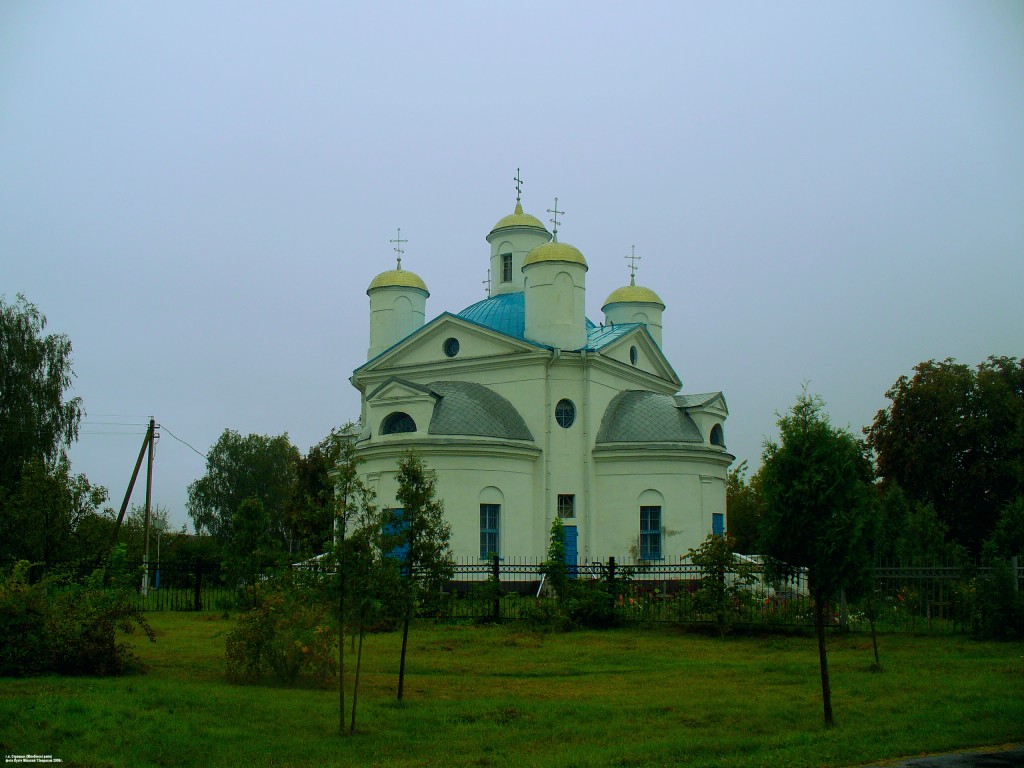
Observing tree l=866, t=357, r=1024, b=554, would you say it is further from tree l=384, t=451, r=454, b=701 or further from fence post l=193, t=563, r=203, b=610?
tree l=384, t=451, r=454, b=701

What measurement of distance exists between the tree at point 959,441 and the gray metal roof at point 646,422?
14.2m

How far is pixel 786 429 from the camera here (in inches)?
468

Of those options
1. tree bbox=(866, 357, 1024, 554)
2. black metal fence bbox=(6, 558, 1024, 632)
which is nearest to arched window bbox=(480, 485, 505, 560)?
black metal fence bbox=(6, 558, 1024, 632)

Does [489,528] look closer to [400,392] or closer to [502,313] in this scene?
[400,392]

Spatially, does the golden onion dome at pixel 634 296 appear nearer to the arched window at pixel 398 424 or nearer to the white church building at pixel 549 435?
the white church building at pixel 549 435

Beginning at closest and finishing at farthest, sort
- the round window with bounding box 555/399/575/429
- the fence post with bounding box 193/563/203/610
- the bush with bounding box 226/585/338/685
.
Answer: the bush with bounding box 226/585/338/685
the fence post with bounding box 193/563/203/610
the round window with bounding box 555/399/575/429

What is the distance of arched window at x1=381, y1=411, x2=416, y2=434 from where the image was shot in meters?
29.7

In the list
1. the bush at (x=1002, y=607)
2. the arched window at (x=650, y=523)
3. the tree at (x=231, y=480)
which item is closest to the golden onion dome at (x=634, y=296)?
the arched window at (x=650, y=523)

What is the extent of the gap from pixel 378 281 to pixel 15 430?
46.8 feet

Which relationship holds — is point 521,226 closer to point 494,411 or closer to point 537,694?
point 494,411

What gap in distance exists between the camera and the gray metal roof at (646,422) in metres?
30.8

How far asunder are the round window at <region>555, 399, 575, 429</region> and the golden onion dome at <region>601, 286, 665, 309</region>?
8.61m

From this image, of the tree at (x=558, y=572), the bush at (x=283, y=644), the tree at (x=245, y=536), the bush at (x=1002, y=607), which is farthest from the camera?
the tree at (x=245, y=536)

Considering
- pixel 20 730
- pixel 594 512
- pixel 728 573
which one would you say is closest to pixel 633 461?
pixel 594 512
